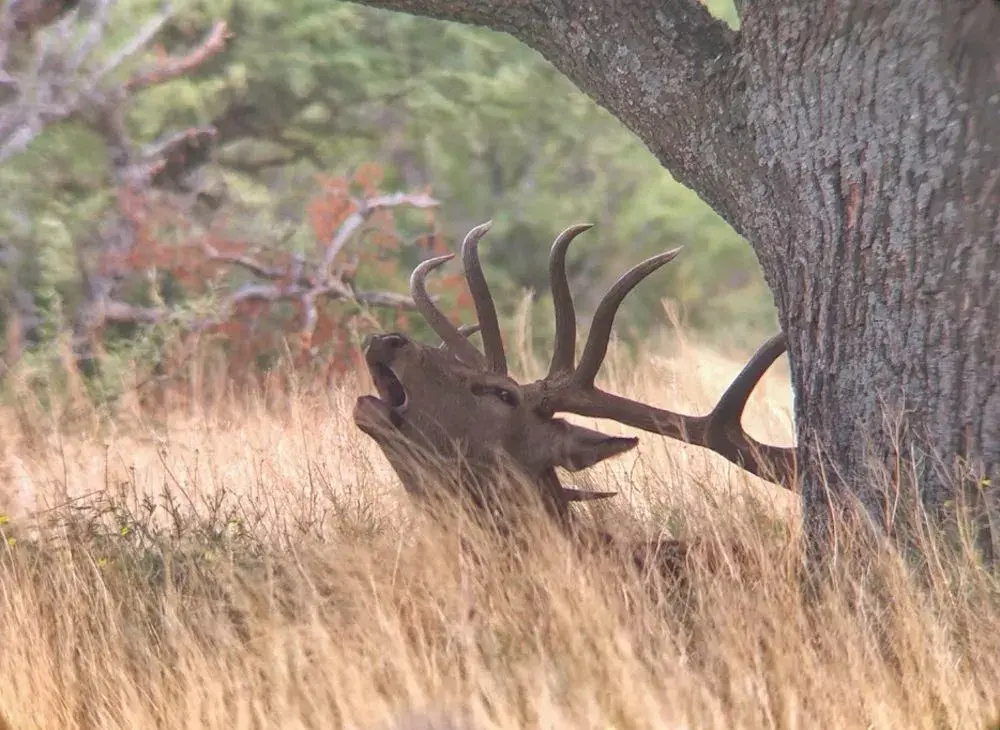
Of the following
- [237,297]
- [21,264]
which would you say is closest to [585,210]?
[237,297]

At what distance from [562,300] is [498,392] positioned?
1.19 feet

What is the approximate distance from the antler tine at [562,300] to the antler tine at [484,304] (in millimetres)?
189

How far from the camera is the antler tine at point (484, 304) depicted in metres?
3.84

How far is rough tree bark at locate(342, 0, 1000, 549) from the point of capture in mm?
3203

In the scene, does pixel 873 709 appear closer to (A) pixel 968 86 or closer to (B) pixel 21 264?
(A) pixel 968 86

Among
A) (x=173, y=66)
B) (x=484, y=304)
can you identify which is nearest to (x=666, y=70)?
(x=484, y=304)

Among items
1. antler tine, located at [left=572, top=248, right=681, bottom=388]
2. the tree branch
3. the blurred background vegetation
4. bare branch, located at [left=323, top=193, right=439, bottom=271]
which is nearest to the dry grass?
antler tine, located at [left=572, top=248, right=681, bottom=388]

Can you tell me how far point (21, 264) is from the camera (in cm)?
1039

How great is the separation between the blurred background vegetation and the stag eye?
4.91 m

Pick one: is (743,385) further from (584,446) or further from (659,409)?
(584,446)

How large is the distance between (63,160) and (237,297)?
251 cm

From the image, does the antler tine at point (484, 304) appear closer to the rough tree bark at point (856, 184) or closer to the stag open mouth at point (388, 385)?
the stag open mouth at point (388, 385)

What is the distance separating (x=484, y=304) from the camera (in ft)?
12.6

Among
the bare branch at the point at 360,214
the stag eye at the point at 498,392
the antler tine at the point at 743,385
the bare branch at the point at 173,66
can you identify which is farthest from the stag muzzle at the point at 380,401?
the bare branch at the point at 173,66
